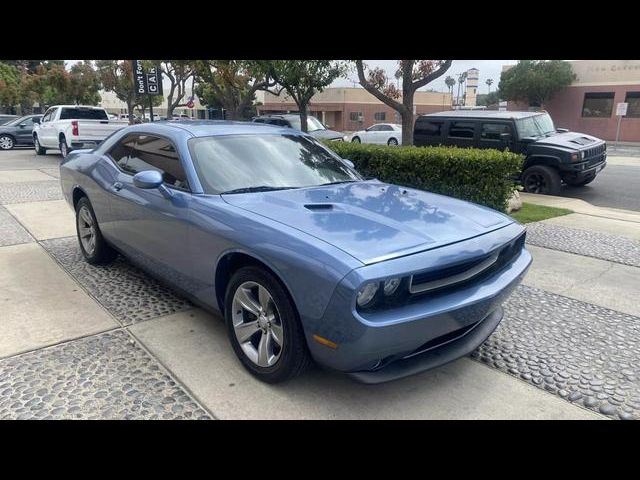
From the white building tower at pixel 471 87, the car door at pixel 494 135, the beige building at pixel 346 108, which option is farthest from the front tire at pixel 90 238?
the white building tower at pixel 471 87

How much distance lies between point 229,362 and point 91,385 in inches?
33.1

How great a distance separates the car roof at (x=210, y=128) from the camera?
3.92 metres

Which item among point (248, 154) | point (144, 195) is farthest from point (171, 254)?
point (248, 154)

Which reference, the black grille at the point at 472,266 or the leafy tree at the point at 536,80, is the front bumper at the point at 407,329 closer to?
the black grille at the point at 472,266

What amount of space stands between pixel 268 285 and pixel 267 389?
0.66 m

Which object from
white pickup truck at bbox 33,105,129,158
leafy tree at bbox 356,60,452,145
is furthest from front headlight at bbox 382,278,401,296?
white pickup truck at bbox 33,105,129,158

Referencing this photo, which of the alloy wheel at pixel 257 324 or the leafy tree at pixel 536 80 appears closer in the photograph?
the alloy wheel at pixel 257 324

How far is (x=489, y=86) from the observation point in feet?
358

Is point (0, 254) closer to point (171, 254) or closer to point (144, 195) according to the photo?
point (144, 195)

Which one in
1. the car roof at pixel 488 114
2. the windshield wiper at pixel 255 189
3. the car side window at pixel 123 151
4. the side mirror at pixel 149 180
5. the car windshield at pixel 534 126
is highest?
the car roof at pixel 488 114

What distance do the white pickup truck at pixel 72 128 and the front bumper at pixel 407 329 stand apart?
508 inches

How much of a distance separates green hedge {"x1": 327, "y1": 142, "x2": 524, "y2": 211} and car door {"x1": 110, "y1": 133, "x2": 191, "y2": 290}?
397 cm

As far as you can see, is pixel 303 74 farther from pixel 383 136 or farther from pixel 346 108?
pixel 346 108

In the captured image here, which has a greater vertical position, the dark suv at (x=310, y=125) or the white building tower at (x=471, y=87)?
the white building tower at (x=471, y=87)
